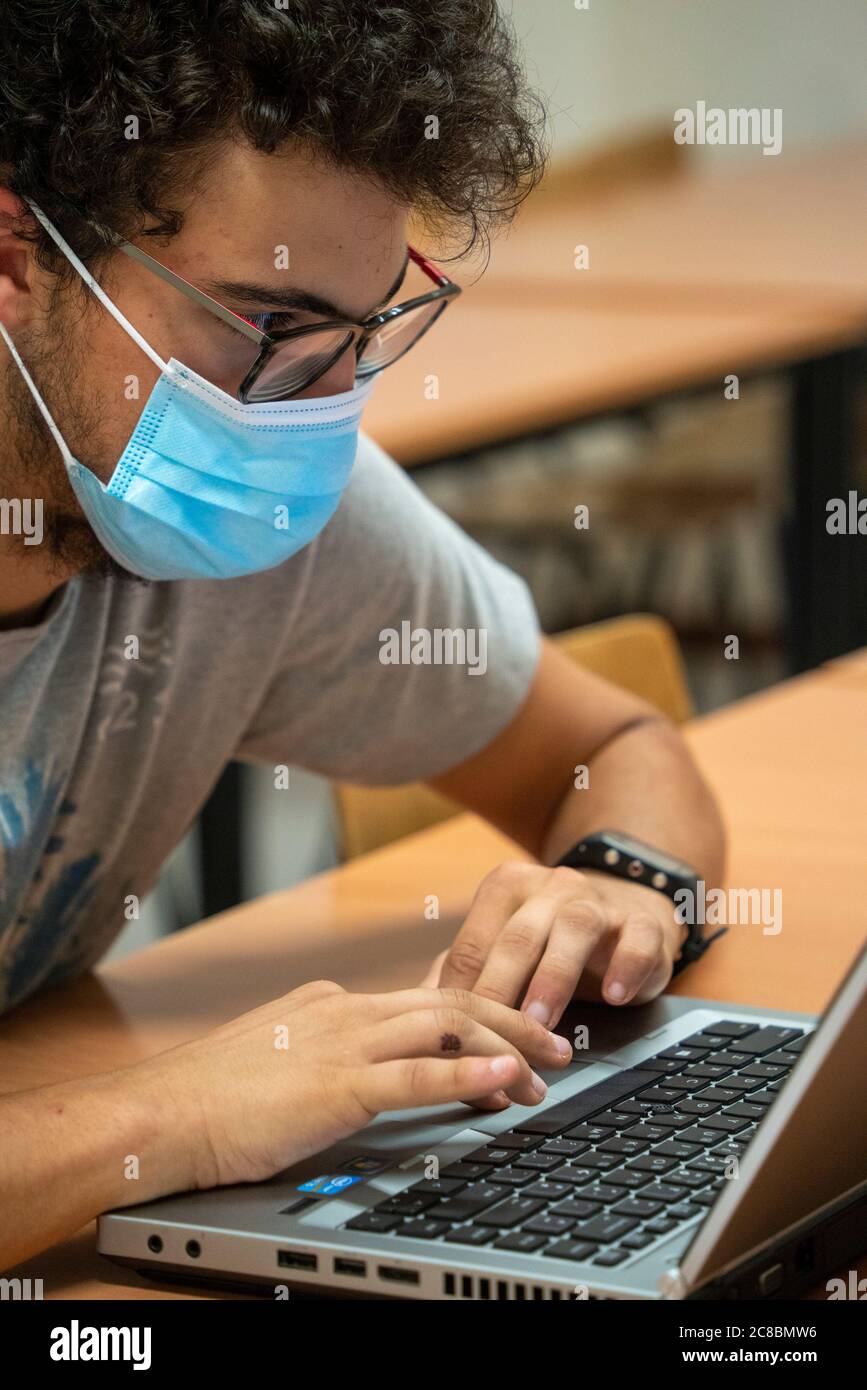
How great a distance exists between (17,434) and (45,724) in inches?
7.0

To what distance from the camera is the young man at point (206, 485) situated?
0.78 m

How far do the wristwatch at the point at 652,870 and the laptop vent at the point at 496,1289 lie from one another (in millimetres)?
454

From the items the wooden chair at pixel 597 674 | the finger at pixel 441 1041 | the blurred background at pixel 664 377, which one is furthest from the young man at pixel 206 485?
the blurred background at pixel 664 377

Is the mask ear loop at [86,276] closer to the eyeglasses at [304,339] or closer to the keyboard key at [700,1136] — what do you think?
the eyeglasses at [304,339]

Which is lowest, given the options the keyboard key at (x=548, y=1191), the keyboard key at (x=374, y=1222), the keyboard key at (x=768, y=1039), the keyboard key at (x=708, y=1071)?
the keyboard key at (x=374, y=1222)

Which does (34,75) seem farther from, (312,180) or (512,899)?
(512,899)

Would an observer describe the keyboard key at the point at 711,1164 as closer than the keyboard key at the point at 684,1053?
Yes

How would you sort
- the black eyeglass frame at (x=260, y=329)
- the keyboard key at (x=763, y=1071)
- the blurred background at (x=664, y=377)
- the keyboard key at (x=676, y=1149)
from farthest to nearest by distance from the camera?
1. the blurred background at (x=664, y=377)
2. the black eyeglass frame at (x=260, y=329)
3. the keyboard key at (x=763, y=1071)
4. the keyboard key at (x=676, y=1149)

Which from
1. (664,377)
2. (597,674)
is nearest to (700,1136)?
(597,674)

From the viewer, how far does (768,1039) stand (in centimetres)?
90

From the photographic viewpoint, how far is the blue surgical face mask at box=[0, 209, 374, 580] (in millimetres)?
1000

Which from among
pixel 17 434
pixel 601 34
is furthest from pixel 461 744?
pixel 601 34

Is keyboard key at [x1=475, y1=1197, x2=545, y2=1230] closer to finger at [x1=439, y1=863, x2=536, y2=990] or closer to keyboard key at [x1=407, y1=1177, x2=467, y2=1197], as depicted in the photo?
keyboard key at [x1=407, y1=1177, x2=467, y2=1197]

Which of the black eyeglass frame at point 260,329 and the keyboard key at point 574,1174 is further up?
the black eyeglass frame at point 260,329
